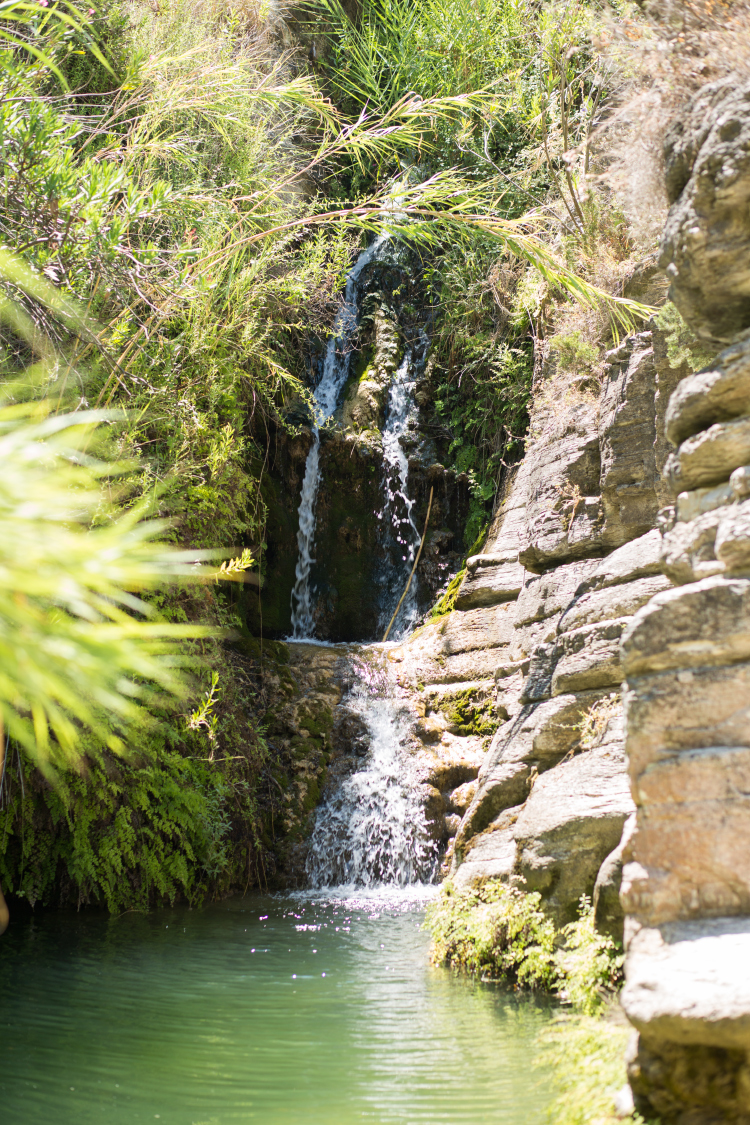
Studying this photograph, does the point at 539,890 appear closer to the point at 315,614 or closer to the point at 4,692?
the point at 4,692

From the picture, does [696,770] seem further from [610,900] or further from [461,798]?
[461,798]

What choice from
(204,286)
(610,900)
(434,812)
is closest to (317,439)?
(434,812)

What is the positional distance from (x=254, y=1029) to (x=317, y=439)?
9328 mm

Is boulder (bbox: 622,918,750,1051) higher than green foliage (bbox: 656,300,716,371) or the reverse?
the reverse

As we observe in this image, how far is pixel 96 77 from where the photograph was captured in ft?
30.9

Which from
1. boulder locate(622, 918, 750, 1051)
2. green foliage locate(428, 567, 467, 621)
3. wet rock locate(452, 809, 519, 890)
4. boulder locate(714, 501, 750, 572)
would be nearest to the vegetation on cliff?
green foliage locate(428, 567, 467, 621)

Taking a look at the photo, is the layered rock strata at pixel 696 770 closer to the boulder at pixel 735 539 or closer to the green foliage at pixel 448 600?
the boulder at pixel 735 539

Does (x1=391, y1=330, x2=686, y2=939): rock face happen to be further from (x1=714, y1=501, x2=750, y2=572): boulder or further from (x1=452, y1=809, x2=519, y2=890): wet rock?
(x1=714, y1=501, x2=750, y2=572): boulder

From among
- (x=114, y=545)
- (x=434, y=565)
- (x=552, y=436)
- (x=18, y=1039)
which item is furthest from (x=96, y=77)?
(x=114, y=545)

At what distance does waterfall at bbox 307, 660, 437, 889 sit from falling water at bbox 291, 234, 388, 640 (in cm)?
328

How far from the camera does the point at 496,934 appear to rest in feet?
17.6

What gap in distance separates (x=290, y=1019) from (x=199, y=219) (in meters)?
5.50

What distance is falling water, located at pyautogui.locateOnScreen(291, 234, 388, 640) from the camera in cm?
1225

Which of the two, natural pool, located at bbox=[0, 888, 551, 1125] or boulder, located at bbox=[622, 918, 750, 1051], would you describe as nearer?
boulder, located at bbox=[622, 918, 750, 1051]
